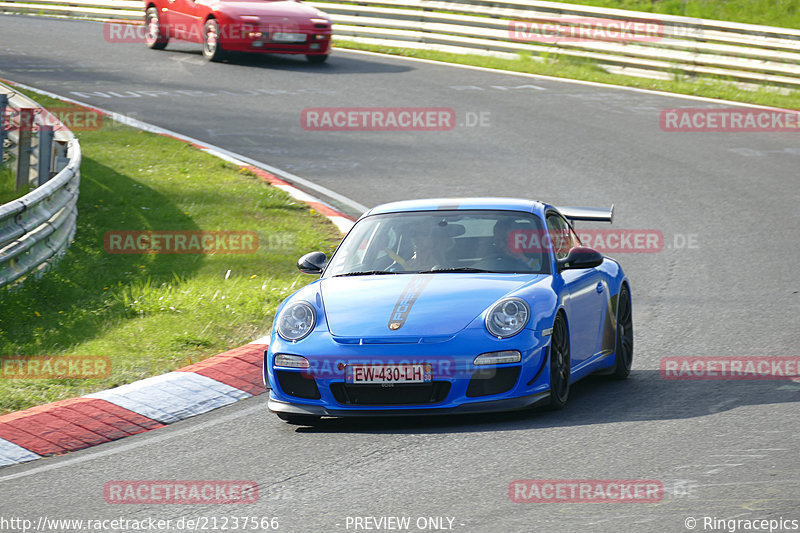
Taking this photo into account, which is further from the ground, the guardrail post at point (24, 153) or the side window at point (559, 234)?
the side window at point (559, 234)

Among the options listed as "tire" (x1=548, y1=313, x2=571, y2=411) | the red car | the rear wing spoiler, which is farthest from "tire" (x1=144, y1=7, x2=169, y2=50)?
"tire" (x1=548, y1=313, x2=571, y2=411)

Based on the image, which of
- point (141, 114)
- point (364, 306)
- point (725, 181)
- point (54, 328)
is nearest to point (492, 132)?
point (725, 181)

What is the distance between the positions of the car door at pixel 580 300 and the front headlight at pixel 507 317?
564mm

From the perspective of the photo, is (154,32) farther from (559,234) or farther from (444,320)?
(444,320)

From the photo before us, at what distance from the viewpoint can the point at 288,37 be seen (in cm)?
2252

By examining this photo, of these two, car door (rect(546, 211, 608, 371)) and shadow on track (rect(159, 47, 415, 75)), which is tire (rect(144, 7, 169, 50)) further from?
car door (rect(546, 211, 608, 371))

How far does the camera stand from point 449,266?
7672 mm

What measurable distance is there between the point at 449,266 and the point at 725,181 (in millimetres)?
8499

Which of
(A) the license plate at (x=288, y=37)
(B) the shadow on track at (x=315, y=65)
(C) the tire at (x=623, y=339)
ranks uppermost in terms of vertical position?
(A) the license plate at (x=288, y=37)

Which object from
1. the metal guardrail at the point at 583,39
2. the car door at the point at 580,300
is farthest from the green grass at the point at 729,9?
the car door at the point at 580,300

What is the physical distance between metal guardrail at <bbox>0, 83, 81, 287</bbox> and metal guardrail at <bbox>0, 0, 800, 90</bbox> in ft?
38.9

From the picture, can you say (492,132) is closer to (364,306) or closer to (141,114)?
(141,114)

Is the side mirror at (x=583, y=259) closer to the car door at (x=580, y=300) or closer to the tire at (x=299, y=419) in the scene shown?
the car door at (x=580, y=300)

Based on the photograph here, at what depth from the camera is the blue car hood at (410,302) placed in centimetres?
681
